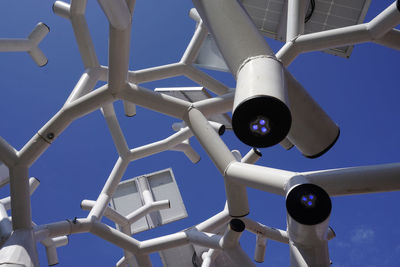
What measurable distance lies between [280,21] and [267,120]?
1035 centimetres

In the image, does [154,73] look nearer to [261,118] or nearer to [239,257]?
[239,257]

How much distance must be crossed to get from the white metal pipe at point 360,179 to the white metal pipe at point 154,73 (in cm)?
798

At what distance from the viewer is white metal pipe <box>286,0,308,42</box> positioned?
8.81 meters

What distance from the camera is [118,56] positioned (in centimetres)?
698

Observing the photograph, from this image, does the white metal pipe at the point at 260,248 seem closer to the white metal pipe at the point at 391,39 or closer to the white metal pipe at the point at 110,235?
the white metal pipe at the point at 110,235

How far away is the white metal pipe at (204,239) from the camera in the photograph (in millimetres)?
9506

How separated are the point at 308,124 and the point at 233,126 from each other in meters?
1.95

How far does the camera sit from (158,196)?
58.1ft

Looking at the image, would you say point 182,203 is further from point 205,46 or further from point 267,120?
point 267,120

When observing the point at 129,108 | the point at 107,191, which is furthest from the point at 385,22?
the point at 107,191

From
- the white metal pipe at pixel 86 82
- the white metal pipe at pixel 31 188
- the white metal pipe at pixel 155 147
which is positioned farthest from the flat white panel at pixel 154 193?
the white metal pipe at pixel 86 82

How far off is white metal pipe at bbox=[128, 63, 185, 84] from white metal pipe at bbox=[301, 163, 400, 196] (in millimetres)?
7983

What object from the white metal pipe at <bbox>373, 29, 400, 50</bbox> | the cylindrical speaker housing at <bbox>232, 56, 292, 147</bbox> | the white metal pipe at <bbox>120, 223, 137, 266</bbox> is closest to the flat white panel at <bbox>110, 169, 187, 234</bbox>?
the white metal pipe at <bbox>120, 223, 137, 266</bbox>

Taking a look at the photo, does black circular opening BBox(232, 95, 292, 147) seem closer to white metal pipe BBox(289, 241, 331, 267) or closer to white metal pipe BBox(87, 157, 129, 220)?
white metal pipe BBox(289, 241, 331, 267)
